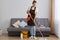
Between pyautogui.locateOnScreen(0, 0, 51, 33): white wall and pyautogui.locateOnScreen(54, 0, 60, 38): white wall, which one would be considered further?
pyautogui.locateOnScreen(0, 0, 51, 33): white wall

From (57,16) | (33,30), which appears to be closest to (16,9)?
(33,30)

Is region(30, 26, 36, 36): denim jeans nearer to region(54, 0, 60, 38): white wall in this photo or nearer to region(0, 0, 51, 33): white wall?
region(54, 0, 60, 38): white wall

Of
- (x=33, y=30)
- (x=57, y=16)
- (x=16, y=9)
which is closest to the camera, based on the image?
(x=33, y=30)

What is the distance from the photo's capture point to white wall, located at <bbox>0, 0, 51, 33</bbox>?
668cm

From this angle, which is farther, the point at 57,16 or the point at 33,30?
the point at 57,16

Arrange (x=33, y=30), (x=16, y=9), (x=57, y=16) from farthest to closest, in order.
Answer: (x=16, y=9)
(x=57, y=16)
(x=33, y=30)

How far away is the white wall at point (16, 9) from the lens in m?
6.68

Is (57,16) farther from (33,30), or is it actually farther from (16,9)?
(16,9)

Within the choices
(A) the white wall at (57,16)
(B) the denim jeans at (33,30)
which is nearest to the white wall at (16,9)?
(A) the white wall at (57,16)

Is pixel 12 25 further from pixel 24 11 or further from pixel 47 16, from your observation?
pixel 47 16

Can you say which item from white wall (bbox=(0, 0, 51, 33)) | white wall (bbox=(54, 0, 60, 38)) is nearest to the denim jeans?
white wall (bbox=(54, 0, 60, 38))

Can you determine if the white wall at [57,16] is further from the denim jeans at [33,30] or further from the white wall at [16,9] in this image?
the denim jeans at [33,30]

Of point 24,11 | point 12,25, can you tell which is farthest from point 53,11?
point 12,25

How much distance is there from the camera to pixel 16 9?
6719 millimetres
